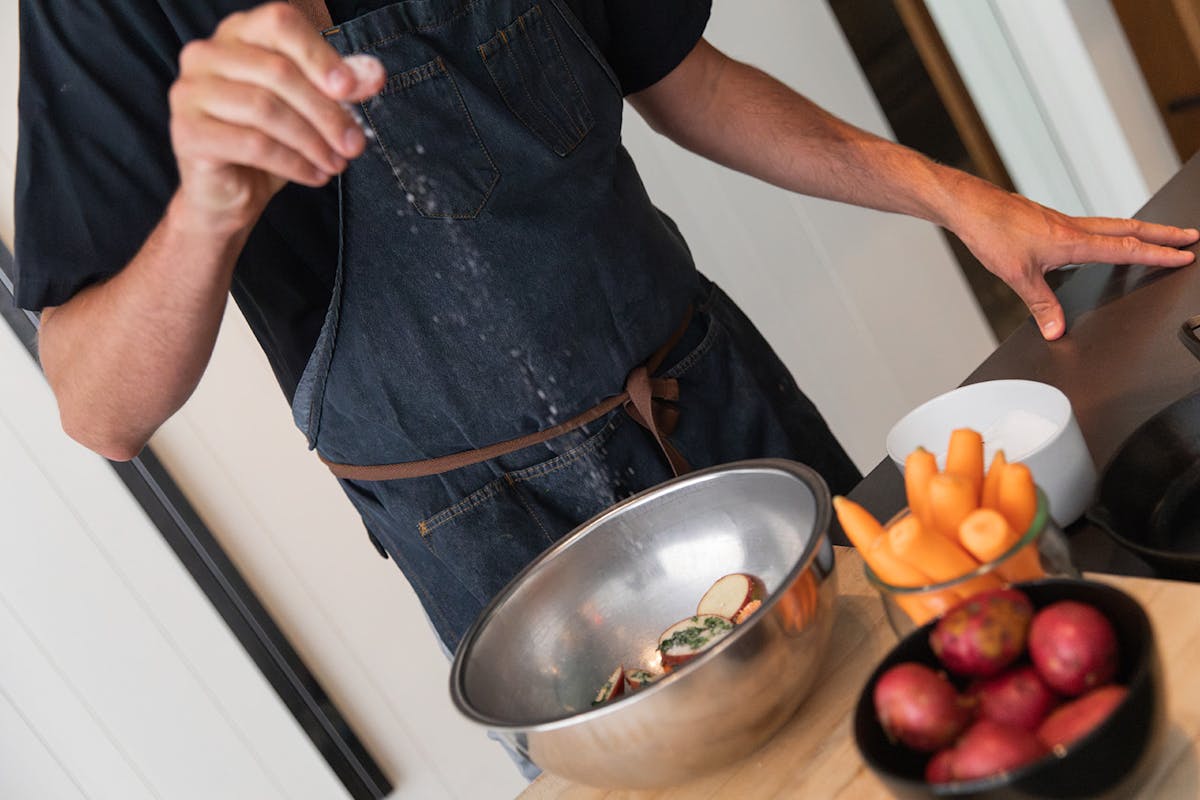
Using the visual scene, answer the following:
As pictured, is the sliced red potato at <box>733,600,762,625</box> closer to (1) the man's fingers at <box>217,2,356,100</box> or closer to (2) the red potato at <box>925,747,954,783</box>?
(2) the red potato at <box>925,747,954,783</box>

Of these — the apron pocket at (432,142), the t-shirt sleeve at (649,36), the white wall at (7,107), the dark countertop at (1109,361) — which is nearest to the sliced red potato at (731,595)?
the dark countertop at (1109,361)

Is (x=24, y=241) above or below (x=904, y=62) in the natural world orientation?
above

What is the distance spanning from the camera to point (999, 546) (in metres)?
0.67

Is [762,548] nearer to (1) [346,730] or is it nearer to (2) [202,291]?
(2) [202,291]

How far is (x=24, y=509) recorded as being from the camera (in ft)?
6.16

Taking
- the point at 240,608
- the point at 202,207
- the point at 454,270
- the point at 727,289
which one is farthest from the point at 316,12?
the point at 727,289

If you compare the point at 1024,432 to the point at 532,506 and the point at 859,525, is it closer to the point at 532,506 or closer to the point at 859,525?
the point at 859,525

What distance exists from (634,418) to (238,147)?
2.14 ft

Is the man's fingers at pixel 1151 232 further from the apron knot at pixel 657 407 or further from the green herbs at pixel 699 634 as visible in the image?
the green herbs at pixel 699 634

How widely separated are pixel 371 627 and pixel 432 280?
1.09 m

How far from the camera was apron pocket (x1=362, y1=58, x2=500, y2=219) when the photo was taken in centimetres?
117

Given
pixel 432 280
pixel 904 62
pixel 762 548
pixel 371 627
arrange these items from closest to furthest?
1. pixel 762 548
2. pixel 432 280
3. pixel 371 627
4. pixel 904 62

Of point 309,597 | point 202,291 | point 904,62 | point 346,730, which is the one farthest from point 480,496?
point 904,62

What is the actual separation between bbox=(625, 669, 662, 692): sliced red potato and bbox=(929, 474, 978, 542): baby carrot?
9.5 inches
